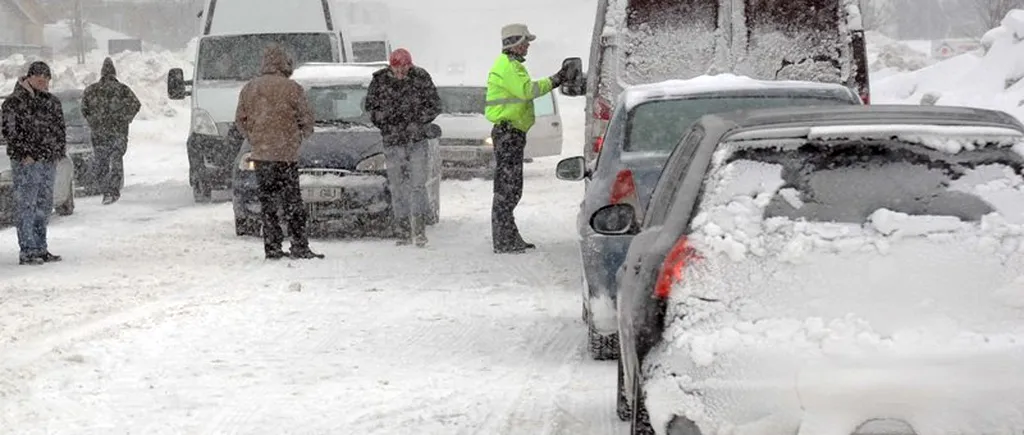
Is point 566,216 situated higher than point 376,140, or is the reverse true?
point 376,140

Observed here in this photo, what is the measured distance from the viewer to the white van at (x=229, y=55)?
18.1 metres

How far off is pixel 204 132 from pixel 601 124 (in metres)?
8.45

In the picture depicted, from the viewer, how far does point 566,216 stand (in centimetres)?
1631

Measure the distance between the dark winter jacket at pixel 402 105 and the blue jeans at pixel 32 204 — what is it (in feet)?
9.35

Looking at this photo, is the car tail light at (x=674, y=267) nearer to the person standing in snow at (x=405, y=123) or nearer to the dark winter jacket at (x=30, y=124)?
the person standing in snow at (x=405, y=123)

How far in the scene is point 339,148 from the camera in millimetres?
13852

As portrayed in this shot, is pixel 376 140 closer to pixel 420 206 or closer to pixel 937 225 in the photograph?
pixel 420 206

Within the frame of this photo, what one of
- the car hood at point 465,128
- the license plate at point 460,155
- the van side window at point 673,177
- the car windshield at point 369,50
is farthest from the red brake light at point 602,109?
the car windshield at point 369,50

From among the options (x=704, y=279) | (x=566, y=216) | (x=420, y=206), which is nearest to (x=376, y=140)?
(x=420, y=206)

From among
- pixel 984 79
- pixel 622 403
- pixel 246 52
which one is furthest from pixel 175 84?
pixel 622 403

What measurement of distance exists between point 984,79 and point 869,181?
21548 millimetres

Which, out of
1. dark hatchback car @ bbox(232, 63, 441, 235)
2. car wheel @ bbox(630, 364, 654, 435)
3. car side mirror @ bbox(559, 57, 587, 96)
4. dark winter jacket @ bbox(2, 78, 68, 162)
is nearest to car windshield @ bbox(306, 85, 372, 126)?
dark hatchback car @ bbox(232, 63, 441, 235)

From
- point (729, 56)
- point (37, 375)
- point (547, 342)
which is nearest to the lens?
point (37, 375)

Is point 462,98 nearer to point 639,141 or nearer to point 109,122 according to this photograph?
point 109,122
